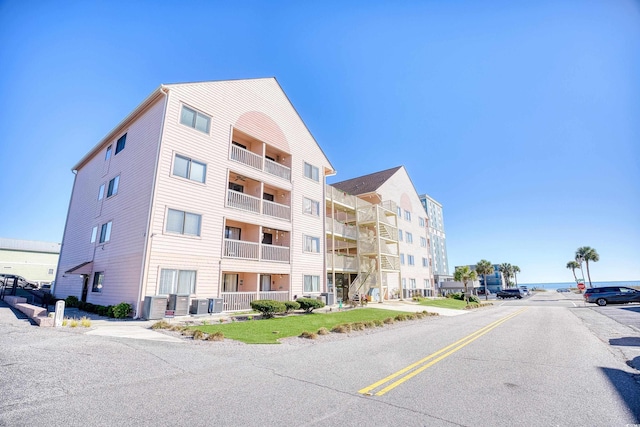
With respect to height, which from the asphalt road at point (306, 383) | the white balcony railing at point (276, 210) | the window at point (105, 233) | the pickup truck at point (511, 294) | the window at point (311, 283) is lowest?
the pickup truck at point (511, 294)

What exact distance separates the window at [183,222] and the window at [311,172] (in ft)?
35.9

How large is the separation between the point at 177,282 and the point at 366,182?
92.4 ft

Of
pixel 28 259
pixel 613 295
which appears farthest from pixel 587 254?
pixel 28 259

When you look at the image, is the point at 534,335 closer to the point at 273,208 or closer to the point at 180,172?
the point at 273,208

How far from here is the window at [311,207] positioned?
80.7 ft

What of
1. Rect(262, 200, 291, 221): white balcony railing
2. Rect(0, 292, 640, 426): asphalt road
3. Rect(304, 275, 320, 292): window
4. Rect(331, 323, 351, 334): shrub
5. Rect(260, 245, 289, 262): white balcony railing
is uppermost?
Rect(262, 200, 291, 221): white balcony railing

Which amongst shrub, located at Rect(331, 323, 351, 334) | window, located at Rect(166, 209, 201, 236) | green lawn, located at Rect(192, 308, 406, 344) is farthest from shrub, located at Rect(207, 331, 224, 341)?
window, located at Rect(166, 209, 201, 236)

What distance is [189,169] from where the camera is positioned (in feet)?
56.0

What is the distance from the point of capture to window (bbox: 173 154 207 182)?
54.4 ft

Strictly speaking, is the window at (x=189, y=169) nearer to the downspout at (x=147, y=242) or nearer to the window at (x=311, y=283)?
the downspout at (x=147, y=242)

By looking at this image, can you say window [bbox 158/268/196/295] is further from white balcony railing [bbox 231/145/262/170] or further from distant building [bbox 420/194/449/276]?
distant building [bbox 420/194/449/276]

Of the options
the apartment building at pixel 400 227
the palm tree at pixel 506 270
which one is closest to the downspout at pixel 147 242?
the apartment building at pixel 400 227

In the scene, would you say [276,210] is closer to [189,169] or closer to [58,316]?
[189,169]

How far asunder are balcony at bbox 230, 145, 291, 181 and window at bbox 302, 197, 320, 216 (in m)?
2.58
